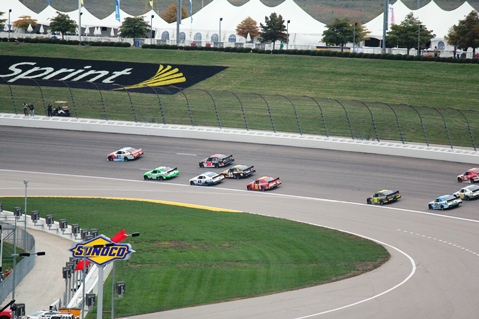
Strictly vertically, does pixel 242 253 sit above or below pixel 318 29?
below

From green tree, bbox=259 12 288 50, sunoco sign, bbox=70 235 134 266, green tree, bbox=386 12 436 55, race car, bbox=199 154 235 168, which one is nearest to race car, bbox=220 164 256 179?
race car, bbox=199 154 235 168

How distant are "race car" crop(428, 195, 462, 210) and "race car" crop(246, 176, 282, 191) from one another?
1063 cm

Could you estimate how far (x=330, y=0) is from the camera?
7810 inches

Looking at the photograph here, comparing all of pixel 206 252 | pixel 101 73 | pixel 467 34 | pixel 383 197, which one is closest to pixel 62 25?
pixel 101 73

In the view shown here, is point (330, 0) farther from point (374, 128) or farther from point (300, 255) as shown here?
point (300, 255)

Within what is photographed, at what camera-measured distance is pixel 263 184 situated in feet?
188

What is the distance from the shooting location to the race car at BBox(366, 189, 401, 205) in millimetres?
53469

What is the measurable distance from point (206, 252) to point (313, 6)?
155281 millimetres

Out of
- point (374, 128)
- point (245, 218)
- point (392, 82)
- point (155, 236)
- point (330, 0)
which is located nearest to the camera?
point (155, 236)

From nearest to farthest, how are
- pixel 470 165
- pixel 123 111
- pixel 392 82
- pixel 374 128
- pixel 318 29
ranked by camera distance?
pixel 470 165 → pixel 374 128 → pixel 123 111 → pixel 392 82 → pixel 318 29

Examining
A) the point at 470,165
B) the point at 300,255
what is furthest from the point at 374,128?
the point at 300,255

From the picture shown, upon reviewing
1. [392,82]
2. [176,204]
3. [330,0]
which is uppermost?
[330,0]

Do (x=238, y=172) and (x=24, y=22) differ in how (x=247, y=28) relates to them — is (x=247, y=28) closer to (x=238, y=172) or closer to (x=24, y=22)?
(x=24, y=22)

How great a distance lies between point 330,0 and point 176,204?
5989 inches
